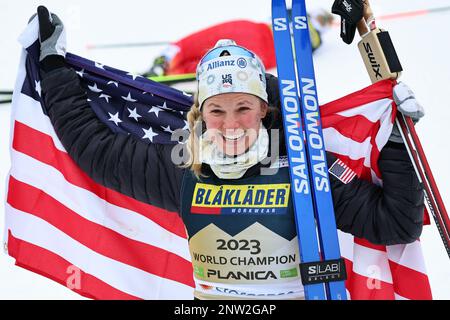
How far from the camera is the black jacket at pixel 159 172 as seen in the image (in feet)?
8.43

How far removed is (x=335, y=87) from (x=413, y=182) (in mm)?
2440

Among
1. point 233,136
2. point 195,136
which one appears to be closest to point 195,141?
point 195,136

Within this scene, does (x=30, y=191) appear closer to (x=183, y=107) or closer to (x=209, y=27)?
(x=183, y=107)

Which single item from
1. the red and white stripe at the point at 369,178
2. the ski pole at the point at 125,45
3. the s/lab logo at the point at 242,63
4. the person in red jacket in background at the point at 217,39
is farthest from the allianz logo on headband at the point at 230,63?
the ski pole at the point at 125,45

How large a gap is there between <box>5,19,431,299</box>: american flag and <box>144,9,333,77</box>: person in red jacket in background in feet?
7.17

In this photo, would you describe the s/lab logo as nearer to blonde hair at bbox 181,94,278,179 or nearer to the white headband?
the white headband

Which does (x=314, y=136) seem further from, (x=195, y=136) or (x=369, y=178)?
(x=195, y=136)

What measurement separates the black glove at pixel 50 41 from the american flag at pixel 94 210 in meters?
0.05

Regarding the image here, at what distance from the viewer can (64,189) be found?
318cm

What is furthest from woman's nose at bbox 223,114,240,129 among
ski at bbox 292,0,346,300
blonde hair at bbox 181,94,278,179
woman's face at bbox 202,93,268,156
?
ski at bbox 292,0,346,300

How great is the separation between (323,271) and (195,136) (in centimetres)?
63

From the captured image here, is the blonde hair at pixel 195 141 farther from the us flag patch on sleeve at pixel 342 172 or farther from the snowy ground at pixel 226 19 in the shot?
the snowy ground at pixel 226 19

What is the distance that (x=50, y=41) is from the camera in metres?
3.03

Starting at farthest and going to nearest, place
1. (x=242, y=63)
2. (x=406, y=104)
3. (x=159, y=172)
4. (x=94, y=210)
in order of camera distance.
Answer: (x=94, y=210)
(x=159, y=172)
(x=242, y=63)
(x=406, y=104)
